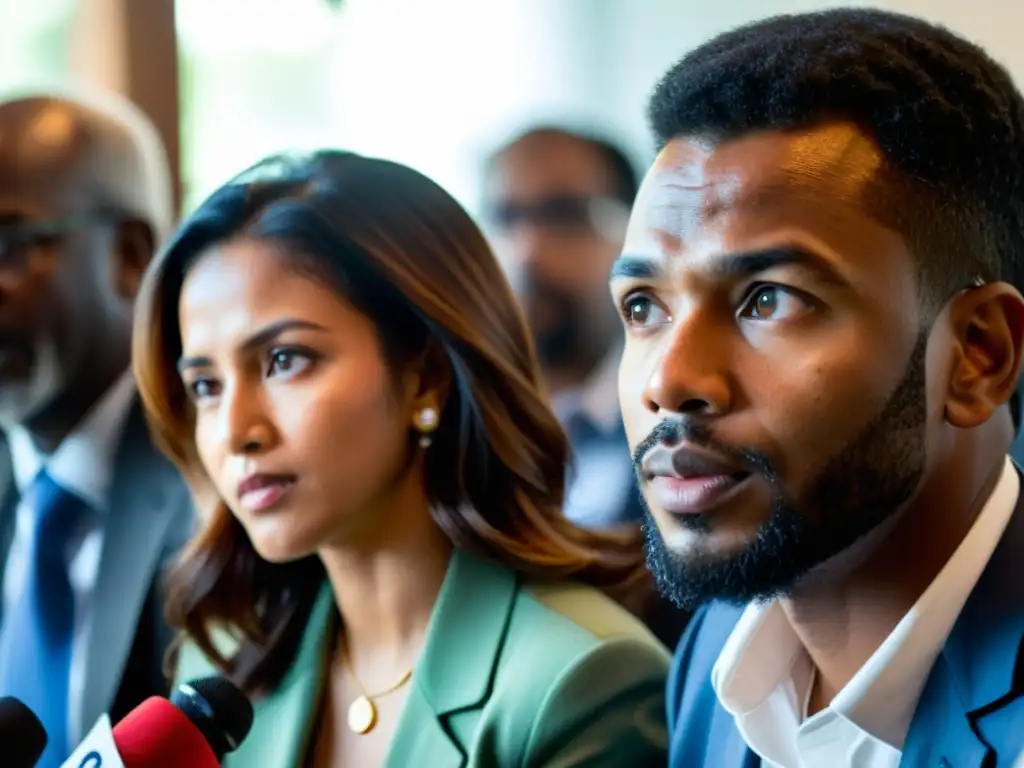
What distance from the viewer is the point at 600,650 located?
98 cm

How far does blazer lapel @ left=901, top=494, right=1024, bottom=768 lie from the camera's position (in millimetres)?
760

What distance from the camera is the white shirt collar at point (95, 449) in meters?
1.32

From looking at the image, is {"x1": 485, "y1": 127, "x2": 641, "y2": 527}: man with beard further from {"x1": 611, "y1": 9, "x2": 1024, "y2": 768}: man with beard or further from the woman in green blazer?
{"x1": 611, "y1": 9, "x2": 1024, "y2": 768}: man with beard

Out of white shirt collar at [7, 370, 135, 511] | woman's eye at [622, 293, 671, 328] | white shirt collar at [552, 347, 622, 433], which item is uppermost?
woman's eye at [622, 293, 671, 328]

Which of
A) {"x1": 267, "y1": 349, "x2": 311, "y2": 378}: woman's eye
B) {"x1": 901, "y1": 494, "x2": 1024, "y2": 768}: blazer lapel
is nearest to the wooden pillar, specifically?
{"x1": 267, "y1": 349, "x2": 311, "y2": 378}: woman's eye

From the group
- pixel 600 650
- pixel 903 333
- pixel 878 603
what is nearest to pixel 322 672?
pixel 600 650

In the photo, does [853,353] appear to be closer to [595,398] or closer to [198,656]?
[198,656]

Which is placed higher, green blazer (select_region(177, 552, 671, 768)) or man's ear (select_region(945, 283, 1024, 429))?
man's ear (select_region(945, 283, 1024, 429))

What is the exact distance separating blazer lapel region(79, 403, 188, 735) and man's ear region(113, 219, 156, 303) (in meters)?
0.14

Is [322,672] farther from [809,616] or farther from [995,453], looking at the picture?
[995,453]

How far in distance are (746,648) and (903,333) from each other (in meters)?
0.29

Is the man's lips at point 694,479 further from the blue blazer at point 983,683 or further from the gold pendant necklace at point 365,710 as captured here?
the gold pendant necklace at point 365,710

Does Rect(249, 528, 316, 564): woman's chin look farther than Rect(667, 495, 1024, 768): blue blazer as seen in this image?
Yes

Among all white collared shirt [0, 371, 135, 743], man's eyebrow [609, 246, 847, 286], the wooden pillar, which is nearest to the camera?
man's eyebrow [609, 246, 847, 286]
